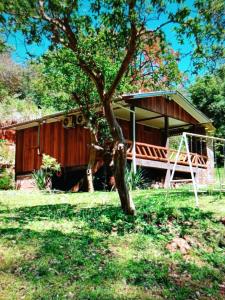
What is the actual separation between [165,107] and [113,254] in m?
13.6

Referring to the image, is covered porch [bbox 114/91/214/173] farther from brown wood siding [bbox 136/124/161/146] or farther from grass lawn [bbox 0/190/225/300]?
grass lawn [bbox 0/190/225/300]

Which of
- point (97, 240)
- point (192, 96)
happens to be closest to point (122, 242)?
point (97, 240)

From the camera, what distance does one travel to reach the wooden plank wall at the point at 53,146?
17.2m

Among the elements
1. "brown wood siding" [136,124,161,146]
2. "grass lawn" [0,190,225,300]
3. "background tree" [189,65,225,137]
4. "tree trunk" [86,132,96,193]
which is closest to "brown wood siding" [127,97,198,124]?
"brown wood siding" [136,124,161,146]

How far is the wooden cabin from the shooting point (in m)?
16.9

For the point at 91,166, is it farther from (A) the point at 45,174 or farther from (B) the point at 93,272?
(B) the point at 93,272

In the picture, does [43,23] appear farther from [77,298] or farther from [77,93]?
[77,93]

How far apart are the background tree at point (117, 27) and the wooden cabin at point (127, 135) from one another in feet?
23.1

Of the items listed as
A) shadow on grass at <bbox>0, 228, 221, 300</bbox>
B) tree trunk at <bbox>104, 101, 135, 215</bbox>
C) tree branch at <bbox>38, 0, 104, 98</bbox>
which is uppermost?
tree branch at <bbox>38, 0, 104, 98</bbox>

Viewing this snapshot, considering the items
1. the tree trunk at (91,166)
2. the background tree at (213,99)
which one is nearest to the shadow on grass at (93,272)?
the tree trunk at (91,166)

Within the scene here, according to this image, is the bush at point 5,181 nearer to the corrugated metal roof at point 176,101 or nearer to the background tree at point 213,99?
the corrugated metal roof at point 176,101

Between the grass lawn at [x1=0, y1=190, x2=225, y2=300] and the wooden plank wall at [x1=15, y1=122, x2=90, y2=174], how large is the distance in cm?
903

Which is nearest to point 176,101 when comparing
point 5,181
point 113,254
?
point 5,181

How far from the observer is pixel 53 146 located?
60.9 ft
